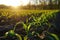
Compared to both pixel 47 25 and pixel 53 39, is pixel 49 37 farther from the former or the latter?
pixel 47 25

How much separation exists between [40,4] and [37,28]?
9916 mm

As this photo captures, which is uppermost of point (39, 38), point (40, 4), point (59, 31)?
point (39, 38)

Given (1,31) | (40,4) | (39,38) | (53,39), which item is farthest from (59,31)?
(40,4)

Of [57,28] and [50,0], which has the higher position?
[57,28]

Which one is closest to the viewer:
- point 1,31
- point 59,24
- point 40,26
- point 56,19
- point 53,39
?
point 53,39

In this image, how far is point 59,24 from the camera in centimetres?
362

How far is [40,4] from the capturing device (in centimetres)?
1298

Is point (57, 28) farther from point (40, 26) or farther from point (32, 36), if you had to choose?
point (32, 36)

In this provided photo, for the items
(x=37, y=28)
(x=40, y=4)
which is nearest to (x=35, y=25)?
(x=37, y=28)

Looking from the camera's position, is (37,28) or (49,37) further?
(37,28)

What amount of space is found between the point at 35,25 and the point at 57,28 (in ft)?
1.51

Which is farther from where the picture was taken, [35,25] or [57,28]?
[57,28]

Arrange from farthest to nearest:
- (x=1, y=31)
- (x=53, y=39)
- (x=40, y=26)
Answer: (x=40, y=26) < (x=1, y=31) < (x=53, y=39)

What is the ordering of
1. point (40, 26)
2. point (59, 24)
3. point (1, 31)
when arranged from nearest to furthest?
1. point (1, 31)
2. point (40, 26)
3. point (59, 24)
